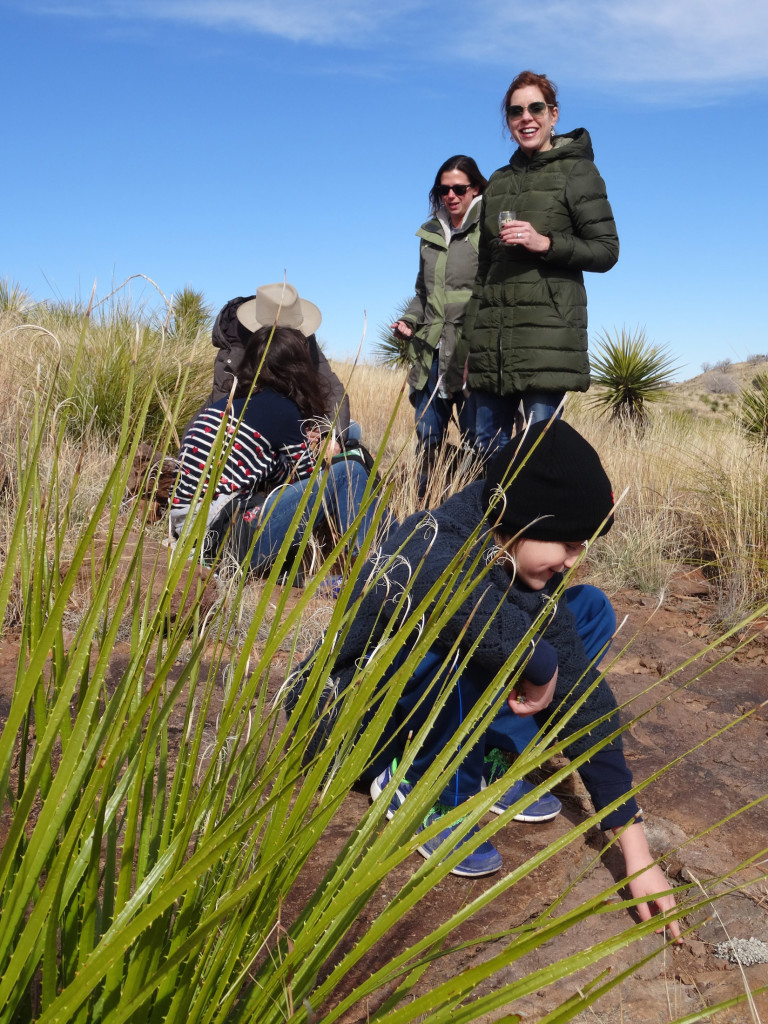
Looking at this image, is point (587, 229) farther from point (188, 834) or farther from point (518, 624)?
point (188, 834)

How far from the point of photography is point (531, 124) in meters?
3.94

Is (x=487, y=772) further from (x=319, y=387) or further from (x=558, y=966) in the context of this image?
(x=319, y=387)

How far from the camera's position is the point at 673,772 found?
2416 mm

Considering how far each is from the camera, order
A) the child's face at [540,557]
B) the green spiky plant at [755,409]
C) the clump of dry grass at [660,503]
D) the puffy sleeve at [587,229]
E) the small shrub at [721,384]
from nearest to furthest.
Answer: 1. the child's face at [540,557]
2. the puffy sleeve at [587,229]
3. the clump of dry grass at [660,503]
4. the green spiky plant at [755,409]
5. the small shrub at [721,384]

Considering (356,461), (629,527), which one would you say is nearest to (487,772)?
(356,461)

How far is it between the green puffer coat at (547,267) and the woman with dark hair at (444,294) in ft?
1.59

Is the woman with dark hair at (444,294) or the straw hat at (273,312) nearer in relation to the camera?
the straw hat at (273,312)

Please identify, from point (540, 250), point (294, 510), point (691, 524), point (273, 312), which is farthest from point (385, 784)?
point (691, 524)

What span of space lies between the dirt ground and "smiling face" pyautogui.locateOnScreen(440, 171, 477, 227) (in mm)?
2563

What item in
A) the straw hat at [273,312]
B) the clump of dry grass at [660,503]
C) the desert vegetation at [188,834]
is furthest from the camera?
the straw hat at [273,312]

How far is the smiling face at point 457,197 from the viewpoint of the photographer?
4.60 meters

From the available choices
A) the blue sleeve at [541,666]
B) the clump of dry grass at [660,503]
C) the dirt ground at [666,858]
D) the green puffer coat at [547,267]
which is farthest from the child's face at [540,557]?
the green puffer coat at [547,267]

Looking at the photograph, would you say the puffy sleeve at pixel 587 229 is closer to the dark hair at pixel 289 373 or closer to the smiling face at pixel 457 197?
the smiling face at pixel 457 197

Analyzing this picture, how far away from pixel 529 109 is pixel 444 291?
1122 mm
